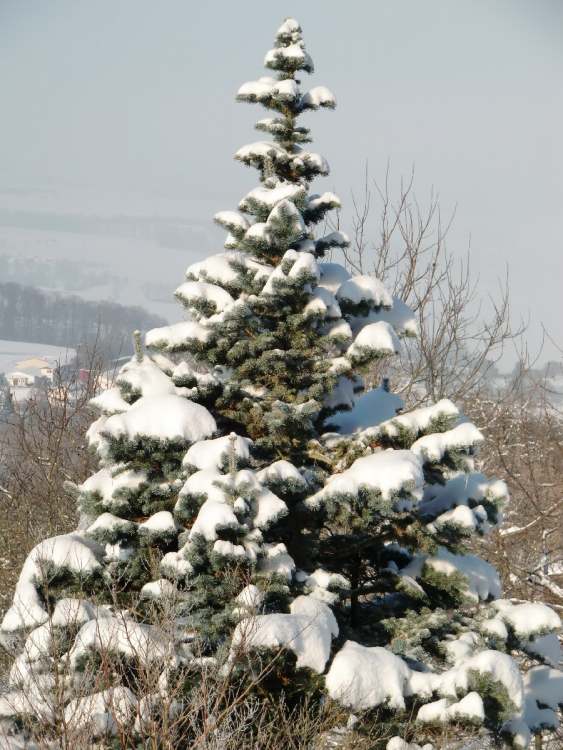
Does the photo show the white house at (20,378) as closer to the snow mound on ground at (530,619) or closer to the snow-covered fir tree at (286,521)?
the snow-covered fir tree at (286,521)

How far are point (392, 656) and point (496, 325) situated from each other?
46.5 ft

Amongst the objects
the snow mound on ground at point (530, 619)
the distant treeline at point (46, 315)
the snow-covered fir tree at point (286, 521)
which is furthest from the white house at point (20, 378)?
the snow mound on ground at point (530, 619)

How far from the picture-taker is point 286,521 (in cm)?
805

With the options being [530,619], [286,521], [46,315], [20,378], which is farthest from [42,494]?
[46,315]

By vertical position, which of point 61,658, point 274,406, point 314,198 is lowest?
point 61,658

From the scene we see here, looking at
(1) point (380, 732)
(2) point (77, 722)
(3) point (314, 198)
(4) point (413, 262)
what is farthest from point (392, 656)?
(4) point (413, 262)

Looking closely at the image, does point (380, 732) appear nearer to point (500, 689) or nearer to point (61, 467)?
point (500, 689)

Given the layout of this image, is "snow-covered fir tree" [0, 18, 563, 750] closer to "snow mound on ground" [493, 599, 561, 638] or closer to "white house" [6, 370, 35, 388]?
"snow mound on ground" [493, 599, 561, 638]

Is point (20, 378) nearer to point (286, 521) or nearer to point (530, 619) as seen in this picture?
point (286, 521)

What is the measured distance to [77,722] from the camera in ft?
18.0

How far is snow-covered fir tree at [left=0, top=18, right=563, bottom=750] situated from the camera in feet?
21.7

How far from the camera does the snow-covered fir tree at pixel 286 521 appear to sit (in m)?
6.62

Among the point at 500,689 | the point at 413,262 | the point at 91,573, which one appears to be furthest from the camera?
the point at 413,262

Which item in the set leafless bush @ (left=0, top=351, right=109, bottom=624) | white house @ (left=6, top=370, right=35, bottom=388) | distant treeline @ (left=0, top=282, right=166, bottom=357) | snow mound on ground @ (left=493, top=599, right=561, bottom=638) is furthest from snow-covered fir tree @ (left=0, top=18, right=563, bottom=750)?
distant treeline @ (left=0, top=282, right=166, bottom=357)
